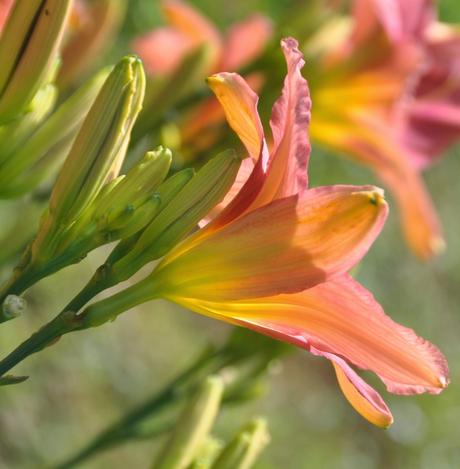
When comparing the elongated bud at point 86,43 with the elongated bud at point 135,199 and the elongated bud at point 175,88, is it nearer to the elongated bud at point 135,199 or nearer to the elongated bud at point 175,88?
the elongated bud at point 175,88

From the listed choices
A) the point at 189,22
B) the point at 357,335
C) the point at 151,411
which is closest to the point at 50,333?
the point at 357,335

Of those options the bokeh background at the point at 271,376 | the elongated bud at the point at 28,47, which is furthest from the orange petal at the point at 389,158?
the bokeh background at the point at 271,376

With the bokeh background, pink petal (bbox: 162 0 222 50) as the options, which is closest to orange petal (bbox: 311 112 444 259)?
pink petal (bbox: 162 0 222 50)

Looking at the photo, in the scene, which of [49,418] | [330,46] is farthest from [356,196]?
[49,418]

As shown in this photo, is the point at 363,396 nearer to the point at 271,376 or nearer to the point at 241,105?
the point at 241,105

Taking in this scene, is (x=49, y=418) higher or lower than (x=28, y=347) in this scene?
lower

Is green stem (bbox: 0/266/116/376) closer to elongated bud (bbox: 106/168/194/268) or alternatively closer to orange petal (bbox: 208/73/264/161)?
elongated bud (bbox: 106/168/194/268)

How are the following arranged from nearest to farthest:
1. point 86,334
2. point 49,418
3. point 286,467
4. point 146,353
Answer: point 49,418 < point 86,334 < point 146,353 < point 286,467

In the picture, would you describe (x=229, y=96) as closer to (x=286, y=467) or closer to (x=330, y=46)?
(x=330, y=46)
